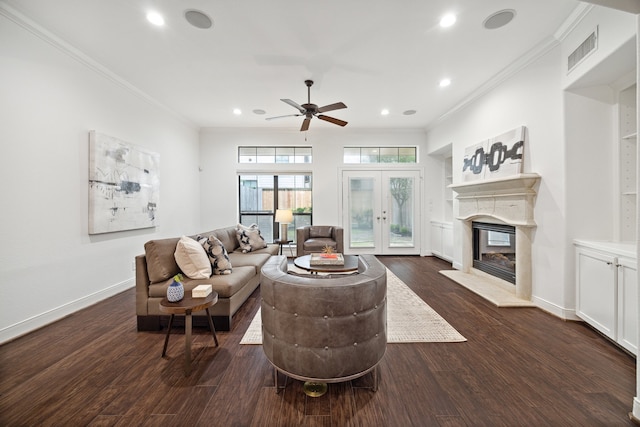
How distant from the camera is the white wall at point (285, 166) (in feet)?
20.5

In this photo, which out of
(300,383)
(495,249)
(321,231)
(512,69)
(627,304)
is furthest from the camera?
(321,231)

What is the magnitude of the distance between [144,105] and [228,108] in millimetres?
1375

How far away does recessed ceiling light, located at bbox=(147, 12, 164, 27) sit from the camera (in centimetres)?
249

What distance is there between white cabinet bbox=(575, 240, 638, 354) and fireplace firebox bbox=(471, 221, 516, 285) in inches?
38.4

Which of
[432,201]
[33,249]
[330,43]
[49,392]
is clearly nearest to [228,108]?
[330,43]

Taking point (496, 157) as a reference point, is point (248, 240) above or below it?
below

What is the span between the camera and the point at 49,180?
9.07 feet

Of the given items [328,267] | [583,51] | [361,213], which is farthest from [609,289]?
[361,213]

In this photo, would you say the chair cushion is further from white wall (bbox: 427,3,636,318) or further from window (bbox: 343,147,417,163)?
white wall (bbox: 427,3,636,318)

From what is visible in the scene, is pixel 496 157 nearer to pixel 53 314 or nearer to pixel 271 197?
pixel 271 197

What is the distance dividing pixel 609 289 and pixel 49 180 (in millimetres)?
5687

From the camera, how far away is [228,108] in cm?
493

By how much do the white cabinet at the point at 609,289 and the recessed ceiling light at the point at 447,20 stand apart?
262cm

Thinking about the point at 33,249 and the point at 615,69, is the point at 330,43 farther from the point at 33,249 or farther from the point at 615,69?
the point at 33,249
